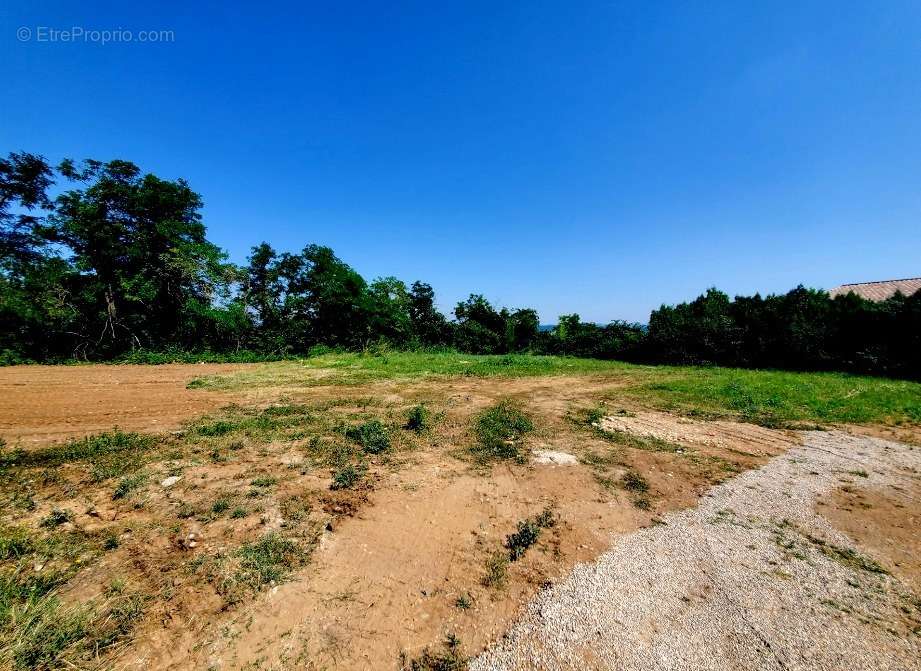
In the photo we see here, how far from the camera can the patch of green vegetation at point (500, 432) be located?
5.46 metres

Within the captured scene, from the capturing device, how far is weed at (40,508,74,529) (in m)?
3.42

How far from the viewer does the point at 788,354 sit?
16312 mm

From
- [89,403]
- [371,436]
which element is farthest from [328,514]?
[89,403]

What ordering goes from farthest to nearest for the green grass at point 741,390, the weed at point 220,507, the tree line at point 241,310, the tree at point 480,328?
the tree at point 480,328 < the tree line at point 241,310 < the green grass at point 741,390 < the weed at point 220,507

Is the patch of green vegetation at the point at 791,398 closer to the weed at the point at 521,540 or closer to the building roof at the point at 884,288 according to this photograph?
the weed at the point at 521,540

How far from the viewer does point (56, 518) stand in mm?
3500

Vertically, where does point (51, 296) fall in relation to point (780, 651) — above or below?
above

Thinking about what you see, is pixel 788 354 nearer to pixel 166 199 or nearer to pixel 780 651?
pixel 780 651

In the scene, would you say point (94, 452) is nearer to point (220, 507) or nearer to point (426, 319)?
point (220, 507)

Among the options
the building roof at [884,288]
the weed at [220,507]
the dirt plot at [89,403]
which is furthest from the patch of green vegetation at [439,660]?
the building roof at [884,288]

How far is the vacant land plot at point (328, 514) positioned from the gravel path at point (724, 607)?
221 mm

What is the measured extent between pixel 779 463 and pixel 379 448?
6.45 metres

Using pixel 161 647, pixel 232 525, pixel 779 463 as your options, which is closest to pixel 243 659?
pixel 161 647

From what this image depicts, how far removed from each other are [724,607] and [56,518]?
21.2ft
